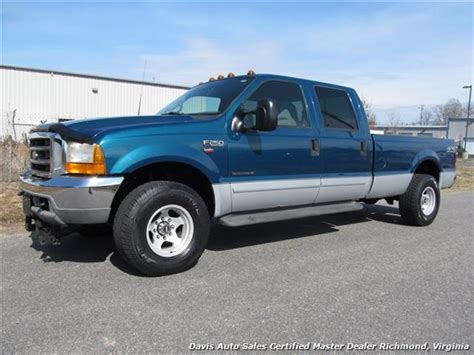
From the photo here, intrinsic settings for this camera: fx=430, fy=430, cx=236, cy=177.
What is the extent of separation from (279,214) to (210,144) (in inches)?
50.4

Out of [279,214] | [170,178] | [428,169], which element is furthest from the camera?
[428,169]

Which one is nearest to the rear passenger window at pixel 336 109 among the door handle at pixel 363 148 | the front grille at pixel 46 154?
the door handle at pixel 363 148

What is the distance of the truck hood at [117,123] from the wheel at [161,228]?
23.2 inches

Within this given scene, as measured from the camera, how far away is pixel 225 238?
5.87m

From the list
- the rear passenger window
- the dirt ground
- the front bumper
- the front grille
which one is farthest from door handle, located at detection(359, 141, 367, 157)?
the dirt ground

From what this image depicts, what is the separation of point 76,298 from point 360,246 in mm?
3554

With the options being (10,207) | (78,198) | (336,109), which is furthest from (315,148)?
(10,207)

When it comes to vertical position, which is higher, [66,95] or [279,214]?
[66,95]

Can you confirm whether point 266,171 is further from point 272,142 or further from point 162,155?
point 162,155

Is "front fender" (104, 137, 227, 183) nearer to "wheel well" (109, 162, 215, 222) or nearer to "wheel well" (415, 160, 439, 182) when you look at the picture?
"wheel well" (109, 162, 215, 222)

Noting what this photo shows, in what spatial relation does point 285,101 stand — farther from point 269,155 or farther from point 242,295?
point 242,295

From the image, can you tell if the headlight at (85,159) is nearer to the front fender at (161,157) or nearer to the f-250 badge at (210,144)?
the front fender at (161,157)

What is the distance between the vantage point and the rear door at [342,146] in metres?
5.64

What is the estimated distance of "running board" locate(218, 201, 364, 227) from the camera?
4711mm
